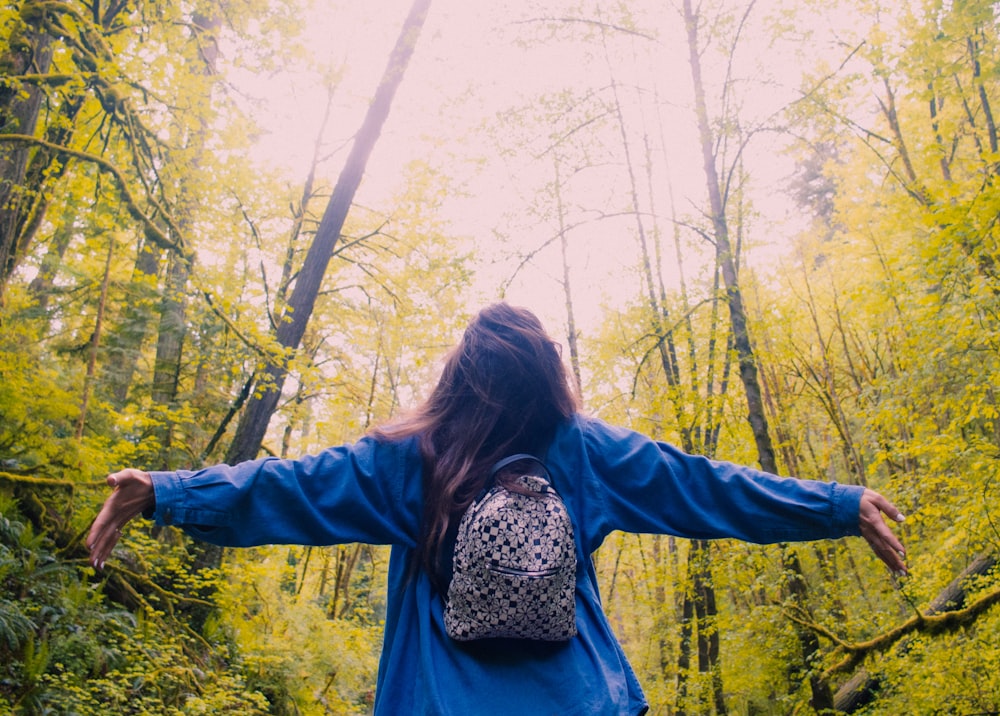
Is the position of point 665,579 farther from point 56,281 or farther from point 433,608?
point 56,281

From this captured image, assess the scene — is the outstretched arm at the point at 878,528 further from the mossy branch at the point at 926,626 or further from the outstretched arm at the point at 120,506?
the mossy branch at the point at 926,626

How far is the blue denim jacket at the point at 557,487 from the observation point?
149cm

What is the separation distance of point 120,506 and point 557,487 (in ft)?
3.37

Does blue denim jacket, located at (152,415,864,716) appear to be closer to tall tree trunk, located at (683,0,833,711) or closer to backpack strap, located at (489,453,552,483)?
backpack strap, located at (489,453,552,483)

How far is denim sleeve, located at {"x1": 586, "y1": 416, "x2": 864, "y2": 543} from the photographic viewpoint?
1.69m

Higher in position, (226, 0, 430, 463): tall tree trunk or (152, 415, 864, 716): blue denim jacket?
(226, 0, 430, 463): tall tree trunk

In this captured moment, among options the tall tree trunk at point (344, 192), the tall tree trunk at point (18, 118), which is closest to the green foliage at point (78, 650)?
the tall tree trunk at point (344, 192)

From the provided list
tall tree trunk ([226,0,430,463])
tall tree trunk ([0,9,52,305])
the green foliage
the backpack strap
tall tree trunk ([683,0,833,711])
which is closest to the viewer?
the backpack strap

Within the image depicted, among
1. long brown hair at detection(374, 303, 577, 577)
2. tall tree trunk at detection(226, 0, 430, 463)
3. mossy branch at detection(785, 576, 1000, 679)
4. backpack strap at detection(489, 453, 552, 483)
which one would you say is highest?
tall tree trunk at detection(226, 0, 430, 463)

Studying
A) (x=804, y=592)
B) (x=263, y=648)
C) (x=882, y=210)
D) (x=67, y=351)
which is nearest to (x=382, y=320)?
(x=67, y=351)

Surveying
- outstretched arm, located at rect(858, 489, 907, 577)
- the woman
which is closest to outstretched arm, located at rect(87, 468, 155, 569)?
the woman

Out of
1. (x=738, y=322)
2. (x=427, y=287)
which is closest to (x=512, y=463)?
(x=738, y=322)

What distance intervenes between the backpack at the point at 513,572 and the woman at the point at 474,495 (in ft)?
0.25

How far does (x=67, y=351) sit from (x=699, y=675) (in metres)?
9.28
